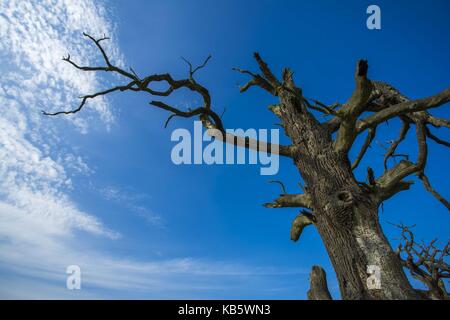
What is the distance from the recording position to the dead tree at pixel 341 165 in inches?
111

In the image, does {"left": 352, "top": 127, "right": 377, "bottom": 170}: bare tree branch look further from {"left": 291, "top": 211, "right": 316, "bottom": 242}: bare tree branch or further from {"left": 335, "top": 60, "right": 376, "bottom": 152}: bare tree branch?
{"left": 291, "top": 211, "right": 316, "bottom": 242}: bare tree branch

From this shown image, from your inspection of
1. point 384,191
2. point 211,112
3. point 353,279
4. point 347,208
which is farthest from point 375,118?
point 211,112

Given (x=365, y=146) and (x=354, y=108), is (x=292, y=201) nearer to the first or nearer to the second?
(x=354, y=108)

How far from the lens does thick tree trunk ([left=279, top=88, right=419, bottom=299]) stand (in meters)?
2.69

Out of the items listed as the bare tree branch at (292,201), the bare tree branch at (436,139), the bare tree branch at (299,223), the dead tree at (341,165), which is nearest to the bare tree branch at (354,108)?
the dead tree at (341,165)

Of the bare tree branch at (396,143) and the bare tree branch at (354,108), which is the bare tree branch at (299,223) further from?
the bare tree branch at (396,143)

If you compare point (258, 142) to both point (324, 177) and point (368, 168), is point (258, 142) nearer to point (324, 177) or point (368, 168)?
point (324, 177)

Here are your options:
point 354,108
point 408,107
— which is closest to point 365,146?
point 408,107

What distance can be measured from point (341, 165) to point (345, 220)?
0.74 metres

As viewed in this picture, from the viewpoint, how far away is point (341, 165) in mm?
3477

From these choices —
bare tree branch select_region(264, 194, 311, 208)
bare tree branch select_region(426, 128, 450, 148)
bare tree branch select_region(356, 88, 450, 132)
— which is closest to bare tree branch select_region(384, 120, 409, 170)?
bare tree branch select_region(426, 128, 450, 148)
